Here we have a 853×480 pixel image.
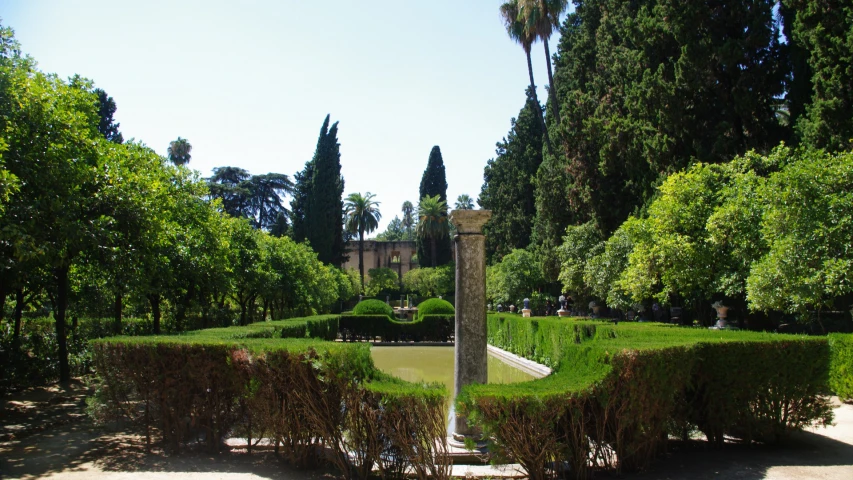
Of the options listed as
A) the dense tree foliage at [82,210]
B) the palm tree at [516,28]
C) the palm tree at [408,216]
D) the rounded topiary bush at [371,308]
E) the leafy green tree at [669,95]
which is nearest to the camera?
the dense tree foliage at [82,210]

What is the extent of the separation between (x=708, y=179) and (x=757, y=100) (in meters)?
4.30

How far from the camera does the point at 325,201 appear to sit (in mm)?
43094

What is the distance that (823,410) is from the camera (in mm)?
6328

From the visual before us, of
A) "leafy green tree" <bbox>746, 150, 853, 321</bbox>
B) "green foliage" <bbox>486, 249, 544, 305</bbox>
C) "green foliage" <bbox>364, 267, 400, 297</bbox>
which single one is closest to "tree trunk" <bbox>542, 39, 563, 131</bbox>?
"green foliage" <bbox>486, 249, 544, 305</bbox>

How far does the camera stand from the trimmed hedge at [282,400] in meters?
5.02

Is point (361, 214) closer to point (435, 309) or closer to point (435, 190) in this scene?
point (435, 190)

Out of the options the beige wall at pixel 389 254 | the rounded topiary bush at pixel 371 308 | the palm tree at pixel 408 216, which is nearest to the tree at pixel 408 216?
the palm tree at pixel 408 216

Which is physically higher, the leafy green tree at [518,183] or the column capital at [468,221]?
the leafy green tree at [518,183]

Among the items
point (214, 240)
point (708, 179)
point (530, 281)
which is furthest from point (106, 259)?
point (530, 281)

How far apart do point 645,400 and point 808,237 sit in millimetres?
6019

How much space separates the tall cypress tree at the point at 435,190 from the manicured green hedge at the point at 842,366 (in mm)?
44594

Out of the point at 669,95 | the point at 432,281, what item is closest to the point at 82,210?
the point at 669,95

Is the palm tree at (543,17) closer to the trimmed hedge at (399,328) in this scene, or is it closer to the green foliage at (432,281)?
the trimmed hedge at (399,328)

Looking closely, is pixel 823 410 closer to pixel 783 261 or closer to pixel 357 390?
pixel 783 261
